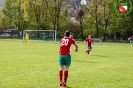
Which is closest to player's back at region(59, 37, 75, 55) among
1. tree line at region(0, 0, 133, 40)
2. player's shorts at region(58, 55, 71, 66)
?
player's shorts at region(58, 55, 71, 66)

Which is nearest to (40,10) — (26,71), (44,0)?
(44,0)

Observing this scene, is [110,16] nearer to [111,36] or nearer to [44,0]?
[111,36]

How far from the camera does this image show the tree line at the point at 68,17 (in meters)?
73.5

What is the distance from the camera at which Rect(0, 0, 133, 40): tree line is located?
73.5 metres

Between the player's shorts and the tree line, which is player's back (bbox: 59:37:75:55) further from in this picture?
the tree line

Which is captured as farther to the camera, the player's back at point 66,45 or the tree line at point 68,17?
the tree line at point 68,17

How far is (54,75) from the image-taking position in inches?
527

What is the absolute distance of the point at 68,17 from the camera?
86.1 metres

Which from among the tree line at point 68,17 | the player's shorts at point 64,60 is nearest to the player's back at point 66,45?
the player's shorts at point 64,60

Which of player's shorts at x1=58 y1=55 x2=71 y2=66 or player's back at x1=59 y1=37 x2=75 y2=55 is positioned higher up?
player's back at x1=59 y1=37 x2=75 y2=55

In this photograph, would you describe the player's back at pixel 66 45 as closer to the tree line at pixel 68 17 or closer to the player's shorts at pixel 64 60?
the player's shorts at pixel 64 60

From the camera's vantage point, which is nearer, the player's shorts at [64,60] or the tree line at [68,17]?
the player's shorts at [64,60]

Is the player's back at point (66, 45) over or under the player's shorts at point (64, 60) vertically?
over

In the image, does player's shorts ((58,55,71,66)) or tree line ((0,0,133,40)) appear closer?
player's shorts ((58,55,71,66))
